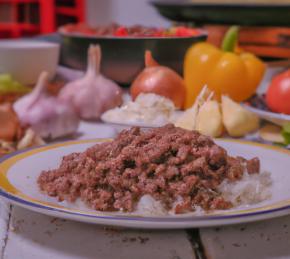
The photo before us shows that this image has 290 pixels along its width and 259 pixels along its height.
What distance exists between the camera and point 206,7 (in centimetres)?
200

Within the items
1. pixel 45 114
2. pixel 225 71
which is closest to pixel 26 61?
pixel 45 114

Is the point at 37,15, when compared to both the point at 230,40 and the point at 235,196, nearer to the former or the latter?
the point at 230,40

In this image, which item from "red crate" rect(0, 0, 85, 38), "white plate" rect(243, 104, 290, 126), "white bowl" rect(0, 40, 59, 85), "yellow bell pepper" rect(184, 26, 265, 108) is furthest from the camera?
"red crate" rect(0, 0, 85, 38)

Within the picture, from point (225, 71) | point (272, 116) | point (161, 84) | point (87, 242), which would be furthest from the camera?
point (225, 71)

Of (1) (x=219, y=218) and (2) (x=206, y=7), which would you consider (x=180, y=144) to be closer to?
(1) (x=219, y=218)

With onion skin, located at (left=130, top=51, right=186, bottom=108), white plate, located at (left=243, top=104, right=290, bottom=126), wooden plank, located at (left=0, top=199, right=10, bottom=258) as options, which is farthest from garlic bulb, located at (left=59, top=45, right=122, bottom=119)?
wooden plank, located at (left=0, top=199, right=10, bottom=258)

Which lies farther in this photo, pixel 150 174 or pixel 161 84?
pixel 161 84

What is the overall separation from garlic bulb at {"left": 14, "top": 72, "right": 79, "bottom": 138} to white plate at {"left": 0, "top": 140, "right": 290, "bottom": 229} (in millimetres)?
276

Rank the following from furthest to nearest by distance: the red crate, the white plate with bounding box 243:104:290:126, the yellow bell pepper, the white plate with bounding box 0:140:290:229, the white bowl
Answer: the red crate, the white bowl, the yellow bell pepper, the white plate with bounding box 243:104:290:126, the white plate with bounding box 0:140:290:229

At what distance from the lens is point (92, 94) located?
4.35 feet

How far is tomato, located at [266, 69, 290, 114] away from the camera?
1.13 metres

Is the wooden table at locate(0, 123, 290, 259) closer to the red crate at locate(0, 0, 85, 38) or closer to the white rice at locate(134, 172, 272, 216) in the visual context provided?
the white rice at locate(134, 172, 272, 216)

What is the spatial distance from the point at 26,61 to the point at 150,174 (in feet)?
2.95

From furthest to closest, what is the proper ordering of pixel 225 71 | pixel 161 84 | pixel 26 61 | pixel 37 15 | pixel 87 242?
pixel 37 15, pixel 26 61, pixel 225 71, pixel 161 84, pixel 87 242
